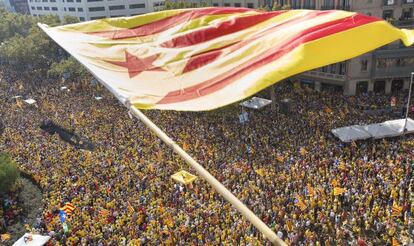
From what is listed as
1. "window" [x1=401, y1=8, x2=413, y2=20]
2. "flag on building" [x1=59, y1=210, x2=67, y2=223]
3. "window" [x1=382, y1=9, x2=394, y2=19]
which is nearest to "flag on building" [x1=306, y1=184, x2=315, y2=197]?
"flag on building" [x1=59, y1=210, x2=67, y2=223]

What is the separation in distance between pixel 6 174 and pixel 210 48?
21897 millimetres

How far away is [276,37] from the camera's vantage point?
8.16 meters

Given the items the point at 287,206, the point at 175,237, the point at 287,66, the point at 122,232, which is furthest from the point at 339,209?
the point at 287,66

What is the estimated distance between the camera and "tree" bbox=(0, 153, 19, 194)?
25.5 m

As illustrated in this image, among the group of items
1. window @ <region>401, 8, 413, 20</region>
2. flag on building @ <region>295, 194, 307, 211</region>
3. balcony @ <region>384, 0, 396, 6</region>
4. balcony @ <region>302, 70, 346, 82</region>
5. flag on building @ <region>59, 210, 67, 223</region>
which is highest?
balcony @ <region>384, 0, 396, 6</region>

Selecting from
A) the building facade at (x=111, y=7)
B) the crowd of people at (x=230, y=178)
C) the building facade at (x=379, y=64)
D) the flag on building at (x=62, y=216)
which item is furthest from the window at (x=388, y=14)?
the building facade at (x=111, y=7)

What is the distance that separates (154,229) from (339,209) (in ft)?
31.5

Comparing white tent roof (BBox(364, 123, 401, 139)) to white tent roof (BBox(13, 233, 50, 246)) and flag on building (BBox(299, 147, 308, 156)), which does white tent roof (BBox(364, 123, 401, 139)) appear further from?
white tent roof (BBox(13, 233, 50, 246))

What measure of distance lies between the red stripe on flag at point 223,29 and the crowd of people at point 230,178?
10942mm

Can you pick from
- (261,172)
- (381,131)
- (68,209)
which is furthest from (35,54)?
(381,131)

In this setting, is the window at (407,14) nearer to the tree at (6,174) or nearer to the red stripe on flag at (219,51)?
the red stripe on flag at (219,51)

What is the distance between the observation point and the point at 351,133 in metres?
27.6

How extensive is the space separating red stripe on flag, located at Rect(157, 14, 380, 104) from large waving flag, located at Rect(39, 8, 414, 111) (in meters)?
0.02

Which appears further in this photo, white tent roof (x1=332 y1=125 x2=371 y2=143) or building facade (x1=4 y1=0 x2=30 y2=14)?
building facade (x1=4 y1=0 x2=30 y2=14)
